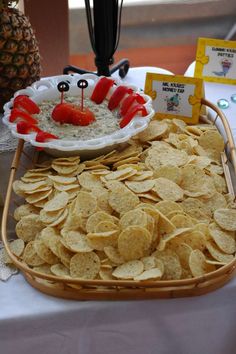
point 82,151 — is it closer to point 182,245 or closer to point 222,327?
point 182,245

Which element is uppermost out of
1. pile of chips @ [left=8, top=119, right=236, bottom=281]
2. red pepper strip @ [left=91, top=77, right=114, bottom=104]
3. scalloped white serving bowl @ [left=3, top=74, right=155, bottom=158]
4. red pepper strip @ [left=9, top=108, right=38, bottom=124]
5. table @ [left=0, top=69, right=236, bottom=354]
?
red pepper strip @ [left=91, top=77, right=114, bottom=104]

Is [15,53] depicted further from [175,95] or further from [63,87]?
[175,95]

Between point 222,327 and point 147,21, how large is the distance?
1.99 meters

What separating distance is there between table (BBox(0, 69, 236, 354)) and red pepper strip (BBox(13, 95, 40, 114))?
41 centimetres

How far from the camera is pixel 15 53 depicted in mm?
1093

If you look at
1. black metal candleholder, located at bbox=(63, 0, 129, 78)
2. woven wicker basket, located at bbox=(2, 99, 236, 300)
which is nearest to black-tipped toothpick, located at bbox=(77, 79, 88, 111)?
black metal candleholder, located at bbox=(63, 0, 129, 78)

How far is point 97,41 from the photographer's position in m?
1.32

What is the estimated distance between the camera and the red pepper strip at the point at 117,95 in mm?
1085

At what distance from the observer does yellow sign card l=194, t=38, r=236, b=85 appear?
1264mm

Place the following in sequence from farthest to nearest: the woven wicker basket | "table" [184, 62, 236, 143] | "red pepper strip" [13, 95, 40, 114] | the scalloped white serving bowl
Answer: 1. "table" [184, 62, 236, 143]
2. "red pepper strip" [13, 95, 40, 114]
3. the scalloped white serving bowl
4. the woven wicker basket

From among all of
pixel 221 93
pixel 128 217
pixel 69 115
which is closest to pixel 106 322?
pixel 128 217

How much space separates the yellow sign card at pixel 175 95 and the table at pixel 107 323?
503 mm

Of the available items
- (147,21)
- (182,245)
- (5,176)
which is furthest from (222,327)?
(147,21)

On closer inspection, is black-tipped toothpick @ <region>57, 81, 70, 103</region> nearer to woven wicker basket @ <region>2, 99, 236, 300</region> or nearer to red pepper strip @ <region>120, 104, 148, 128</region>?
red pepper strip @ <region>120, 104, 148, 128</region>
